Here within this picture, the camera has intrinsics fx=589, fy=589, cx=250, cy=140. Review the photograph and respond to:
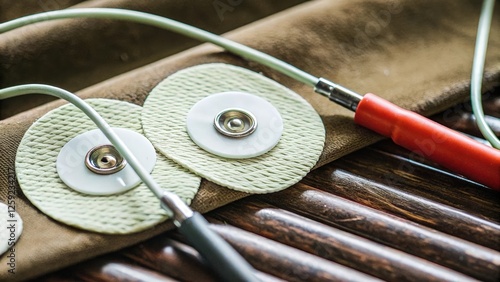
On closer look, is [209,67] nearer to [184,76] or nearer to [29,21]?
[184,76]

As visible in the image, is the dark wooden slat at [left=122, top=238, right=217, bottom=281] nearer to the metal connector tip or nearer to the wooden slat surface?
the wooden slat surface

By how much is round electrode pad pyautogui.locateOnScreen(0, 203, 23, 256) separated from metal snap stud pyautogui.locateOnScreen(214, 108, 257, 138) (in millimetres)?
164

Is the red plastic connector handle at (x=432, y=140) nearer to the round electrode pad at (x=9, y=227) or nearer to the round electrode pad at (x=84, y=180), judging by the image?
the round electrode pad at (x=84, y=180)

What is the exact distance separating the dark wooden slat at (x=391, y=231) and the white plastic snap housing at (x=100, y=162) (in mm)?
100

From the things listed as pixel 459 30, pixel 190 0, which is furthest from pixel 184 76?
pixel 459 30

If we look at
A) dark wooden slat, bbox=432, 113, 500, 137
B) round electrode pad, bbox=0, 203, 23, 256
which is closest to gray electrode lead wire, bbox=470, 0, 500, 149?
dark wooden slat, bbox=432, 113, 500, 137

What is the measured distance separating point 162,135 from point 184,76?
0.07m

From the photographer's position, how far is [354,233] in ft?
1.42

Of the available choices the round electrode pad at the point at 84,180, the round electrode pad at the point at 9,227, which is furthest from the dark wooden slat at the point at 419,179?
the round electrode pad at the point at 9,227

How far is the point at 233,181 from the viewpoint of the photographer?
0.45 m

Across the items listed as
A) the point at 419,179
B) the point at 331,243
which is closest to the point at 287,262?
the point at 331,243

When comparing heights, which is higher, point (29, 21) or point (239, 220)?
point (29, 21)

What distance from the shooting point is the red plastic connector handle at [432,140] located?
44 centimetres

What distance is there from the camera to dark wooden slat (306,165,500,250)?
0.43 metres
